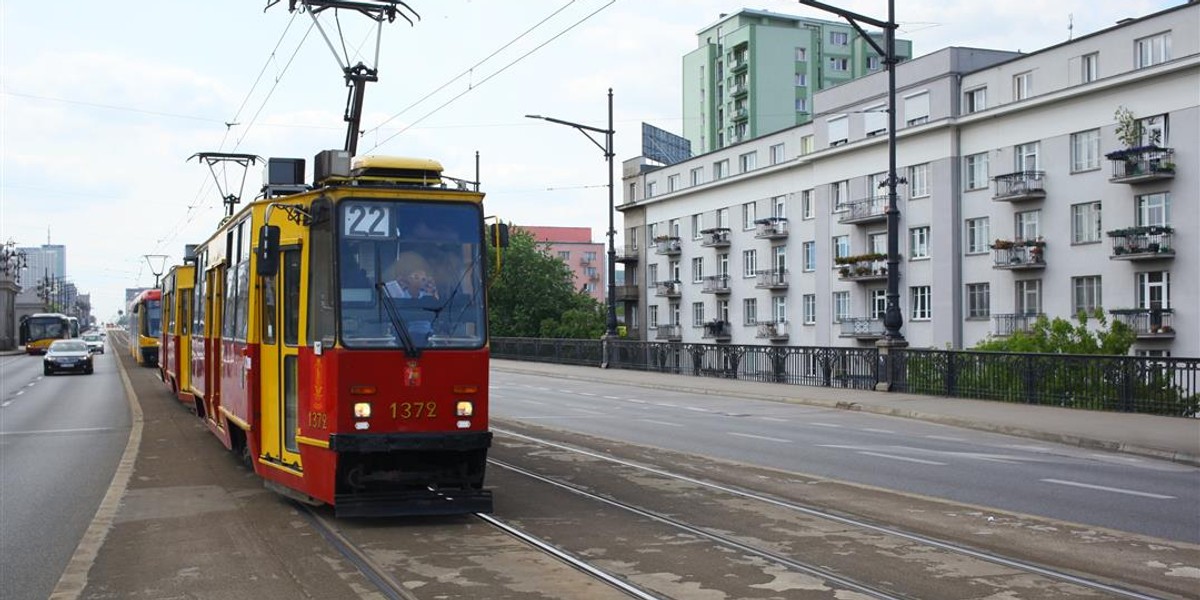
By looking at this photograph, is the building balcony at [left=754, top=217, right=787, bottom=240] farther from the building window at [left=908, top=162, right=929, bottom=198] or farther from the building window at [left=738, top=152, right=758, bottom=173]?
the building window at [left=908, top=162, right=929, bottom=198]

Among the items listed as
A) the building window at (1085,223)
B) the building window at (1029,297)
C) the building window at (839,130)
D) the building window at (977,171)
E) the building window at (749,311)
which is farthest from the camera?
the building window at (749,311)

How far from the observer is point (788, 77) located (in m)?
103

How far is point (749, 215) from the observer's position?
70.1 m

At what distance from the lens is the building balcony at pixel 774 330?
67.3 metres

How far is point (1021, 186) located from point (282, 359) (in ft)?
145

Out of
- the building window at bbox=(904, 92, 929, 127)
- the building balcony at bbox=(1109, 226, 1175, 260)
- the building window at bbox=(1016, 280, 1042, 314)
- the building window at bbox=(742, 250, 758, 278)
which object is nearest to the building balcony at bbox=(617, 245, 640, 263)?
the building window at bbox=(742, 250, 758, 278)

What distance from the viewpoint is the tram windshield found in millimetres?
9570

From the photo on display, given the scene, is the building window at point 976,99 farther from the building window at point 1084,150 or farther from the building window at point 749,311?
the building window at point 749,311

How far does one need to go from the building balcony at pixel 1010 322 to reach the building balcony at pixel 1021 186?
5120 mm

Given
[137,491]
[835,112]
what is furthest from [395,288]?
[835,112]

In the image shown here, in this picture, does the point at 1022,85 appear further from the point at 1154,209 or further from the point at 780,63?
the point at 780,63

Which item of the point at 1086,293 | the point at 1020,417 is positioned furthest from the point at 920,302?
the point at 1020,417

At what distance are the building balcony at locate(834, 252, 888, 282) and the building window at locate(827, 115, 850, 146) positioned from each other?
6514mm

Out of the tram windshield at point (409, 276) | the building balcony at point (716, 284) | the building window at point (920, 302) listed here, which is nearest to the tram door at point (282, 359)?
the tram windshield at point (409, 276)
